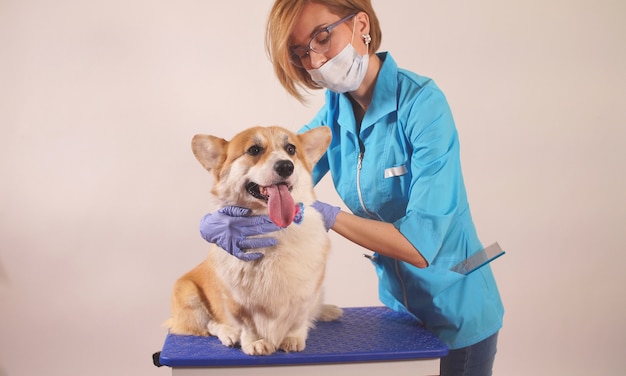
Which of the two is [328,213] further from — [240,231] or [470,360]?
[470,360]

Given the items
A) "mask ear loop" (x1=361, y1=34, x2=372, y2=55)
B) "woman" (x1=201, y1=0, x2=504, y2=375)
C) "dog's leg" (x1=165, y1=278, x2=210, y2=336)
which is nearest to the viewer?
"woman" (x1=201, y1=0, x2=504, y2=375)

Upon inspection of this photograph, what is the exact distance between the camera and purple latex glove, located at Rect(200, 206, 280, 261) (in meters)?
1.86

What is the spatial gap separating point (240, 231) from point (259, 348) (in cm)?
34

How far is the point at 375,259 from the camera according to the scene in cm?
233

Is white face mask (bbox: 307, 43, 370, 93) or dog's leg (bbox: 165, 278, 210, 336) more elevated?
white face mask (bbox: 307, 43, 370, 93)

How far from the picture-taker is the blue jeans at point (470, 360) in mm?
2178

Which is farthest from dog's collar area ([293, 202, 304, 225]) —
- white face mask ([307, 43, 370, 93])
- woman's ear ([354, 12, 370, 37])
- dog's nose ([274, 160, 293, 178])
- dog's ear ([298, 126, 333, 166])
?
woman's ear ([354, 12, 370, 37])

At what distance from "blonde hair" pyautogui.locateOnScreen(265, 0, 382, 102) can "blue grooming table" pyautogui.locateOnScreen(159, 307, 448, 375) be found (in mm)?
853

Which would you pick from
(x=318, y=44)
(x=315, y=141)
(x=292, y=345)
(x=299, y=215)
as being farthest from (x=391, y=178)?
(x=292, y=345)

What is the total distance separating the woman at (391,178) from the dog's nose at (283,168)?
6.0 inches

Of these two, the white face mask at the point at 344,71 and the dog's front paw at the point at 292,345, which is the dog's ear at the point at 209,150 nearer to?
the white face mask at the point at 344,71

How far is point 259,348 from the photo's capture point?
1.86 m

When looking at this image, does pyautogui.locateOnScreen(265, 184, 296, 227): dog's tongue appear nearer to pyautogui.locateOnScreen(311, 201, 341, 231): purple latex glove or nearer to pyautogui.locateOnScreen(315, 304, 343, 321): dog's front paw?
pyautogui.locateOnScreen(311, 201, 341, 231): purple latex glove
